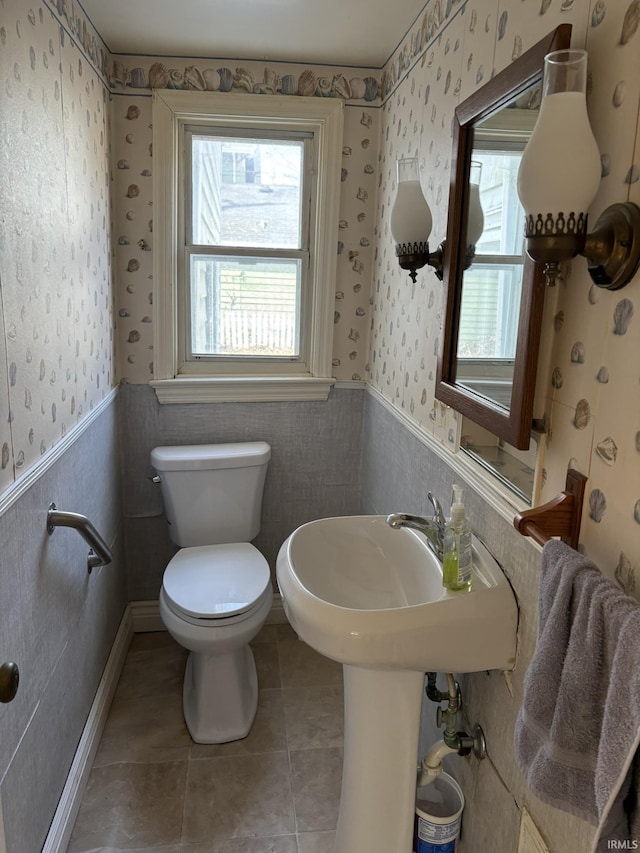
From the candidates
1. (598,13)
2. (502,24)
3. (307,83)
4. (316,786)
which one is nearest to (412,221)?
(502,24)

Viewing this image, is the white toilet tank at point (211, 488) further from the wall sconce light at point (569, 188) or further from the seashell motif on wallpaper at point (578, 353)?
the wall sconce light at point (569, 188)

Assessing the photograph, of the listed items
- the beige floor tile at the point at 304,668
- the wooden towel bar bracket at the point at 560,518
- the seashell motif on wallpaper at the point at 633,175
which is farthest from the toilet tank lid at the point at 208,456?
the seashell motif on wallpaper at the point at 633,175

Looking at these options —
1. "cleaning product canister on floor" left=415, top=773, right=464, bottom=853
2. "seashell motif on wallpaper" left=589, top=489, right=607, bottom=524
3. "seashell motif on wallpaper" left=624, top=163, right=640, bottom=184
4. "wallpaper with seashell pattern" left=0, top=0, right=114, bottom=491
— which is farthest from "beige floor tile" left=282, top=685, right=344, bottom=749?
"seashell motif on wallpaper" left=624, top=163, right=640, bottom=184

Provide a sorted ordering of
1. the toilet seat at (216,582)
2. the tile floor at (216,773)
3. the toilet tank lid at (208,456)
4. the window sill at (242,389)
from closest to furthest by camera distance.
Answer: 1. the tile floor at (216,773)
2. the toilet seat at (216,582)
3. the toilet tank lid at (208,456)
4. the window sill at (242,389)

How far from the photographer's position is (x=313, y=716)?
2.27 metres

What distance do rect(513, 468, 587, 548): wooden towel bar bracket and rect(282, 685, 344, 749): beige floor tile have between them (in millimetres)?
1440

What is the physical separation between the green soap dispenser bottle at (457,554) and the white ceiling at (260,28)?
149cm

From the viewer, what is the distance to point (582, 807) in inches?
34.3

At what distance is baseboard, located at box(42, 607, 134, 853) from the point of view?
1.65 m

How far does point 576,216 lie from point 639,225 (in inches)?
3.2

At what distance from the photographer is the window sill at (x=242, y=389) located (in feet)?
8.32

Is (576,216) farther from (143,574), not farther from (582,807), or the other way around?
(143,574)

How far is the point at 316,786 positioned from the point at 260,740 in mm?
270

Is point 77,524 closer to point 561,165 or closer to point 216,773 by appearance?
point 216,773
